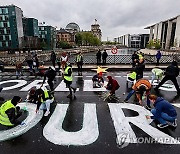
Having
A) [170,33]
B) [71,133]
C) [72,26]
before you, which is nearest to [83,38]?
[170,33]

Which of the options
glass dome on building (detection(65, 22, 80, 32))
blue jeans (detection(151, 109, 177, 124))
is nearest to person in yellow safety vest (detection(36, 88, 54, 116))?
blue jeans (detection(151, 109, 177, 124))

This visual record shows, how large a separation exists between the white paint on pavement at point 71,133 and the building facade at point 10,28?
63.2 m

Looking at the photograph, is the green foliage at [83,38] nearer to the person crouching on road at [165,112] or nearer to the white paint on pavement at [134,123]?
the white paint on pavement at [134,123]

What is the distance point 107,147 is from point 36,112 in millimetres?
3268

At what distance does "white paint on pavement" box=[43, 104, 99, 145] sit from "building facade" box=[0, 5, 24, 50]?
6317 cm

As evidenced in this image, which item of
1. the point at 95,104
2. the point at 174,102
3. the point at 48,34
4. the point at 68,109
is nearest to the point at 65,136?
the point at 68,109

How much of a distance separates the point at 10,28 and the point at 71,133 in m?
65.9

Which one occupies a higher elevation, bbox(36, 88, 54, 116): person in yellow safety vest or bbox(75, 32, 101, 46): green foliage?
bbox(75, 32, 101, 46): green foliage

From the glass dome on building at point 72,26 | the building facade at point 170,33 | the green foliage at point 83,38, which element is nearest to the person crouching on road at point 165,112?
the building facade at point 170,33

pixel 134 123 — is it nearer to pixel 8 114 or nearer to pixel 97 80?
pixel 8 114

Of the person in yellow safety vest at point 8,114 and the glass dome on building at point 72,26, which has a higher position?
the glass dome on building at point 72,26

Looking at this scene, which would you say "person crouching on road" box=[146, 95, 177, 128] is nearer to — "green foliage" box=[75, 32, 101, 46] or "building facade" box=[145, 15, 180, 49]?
"building facade" box=[145, 15, 180, 49]

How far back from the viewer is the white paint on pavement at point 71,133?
15.1 feet

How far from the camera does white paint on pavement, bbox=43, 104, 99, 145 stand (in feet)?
15.1
